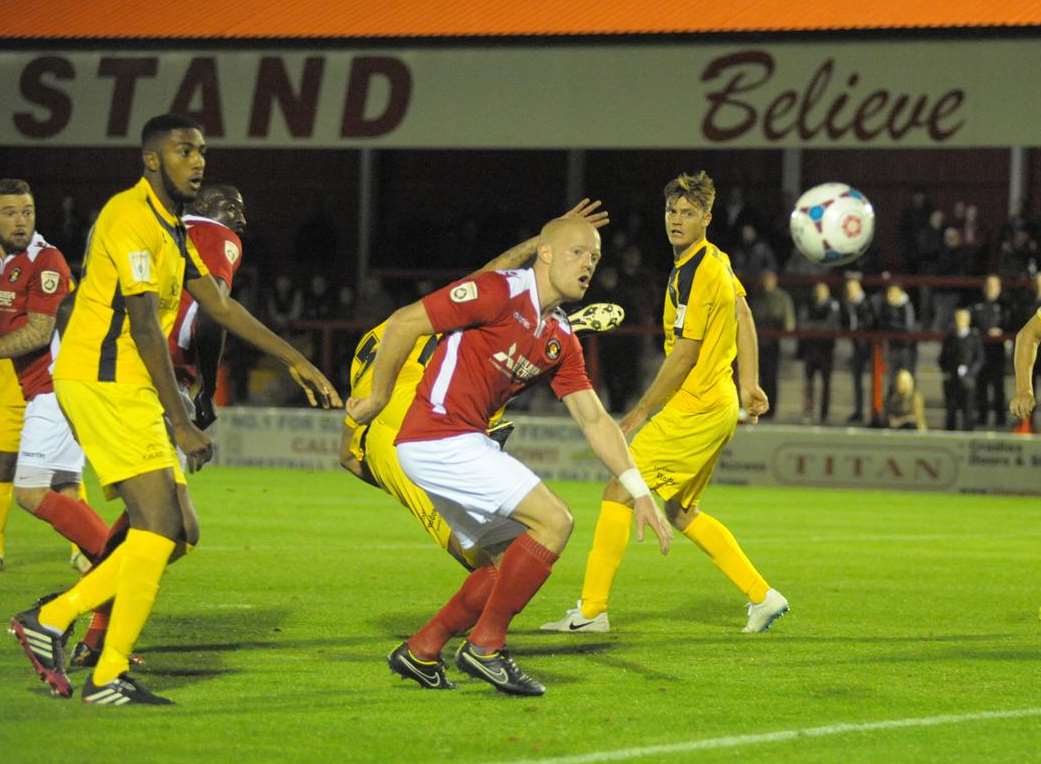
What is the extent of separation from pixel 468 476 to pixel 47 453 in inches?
142

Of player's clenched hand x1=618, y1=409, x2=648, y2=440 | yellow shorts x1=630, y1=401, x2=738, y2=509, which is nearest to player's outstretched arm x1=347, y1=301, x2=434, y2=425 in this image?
player's clenched hand x1=618, y1=409, x2=648, y2=440

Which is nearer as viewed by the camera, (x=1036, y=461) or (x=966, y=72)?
(x=1036, y=461)

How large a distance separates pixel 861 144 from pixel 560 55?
12.7 ft

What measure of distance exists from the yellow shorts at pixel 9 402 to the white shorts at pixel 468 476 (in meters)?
4.28

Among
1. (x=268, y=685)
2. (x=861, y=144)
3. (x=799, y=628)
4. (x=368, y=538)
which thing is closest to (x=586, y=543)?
(x=368, y=538)

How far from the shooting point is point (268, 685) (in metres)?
7.26

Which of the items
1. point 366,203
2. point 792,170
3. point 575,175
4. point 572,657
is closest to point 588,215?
point 572,657

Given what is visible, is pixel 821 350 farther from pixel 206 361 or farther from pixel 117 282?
pixel 117 282

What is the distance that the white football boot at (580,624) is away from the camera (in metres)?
9.02

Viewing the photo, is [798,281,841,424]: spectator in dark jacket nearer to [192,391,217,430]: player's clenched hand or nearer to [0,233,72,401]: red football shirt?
[0,233,72,401]: red football shirt

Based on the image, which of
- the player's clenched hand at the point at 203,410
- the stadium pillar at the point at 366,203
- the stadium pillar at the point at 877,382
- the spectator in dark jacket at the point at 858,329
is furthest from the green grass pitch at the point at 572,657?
the stadium pillar at the point at 366,203

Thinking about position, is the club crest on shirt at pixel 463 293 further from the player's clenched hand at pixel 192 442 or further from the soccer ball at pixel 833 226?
the soccer ball at pixel 833 226

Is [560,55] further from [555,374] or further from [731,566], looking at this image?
[555,374]

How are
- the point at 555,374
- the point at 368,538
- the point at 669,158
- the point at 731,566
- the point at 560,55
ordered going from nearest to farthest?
the point at 555,374 → the point at 731,566 → the point at 368,538 → the point at 560,55 → the point at 669,158
